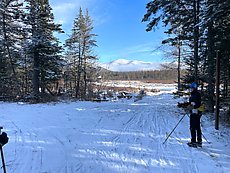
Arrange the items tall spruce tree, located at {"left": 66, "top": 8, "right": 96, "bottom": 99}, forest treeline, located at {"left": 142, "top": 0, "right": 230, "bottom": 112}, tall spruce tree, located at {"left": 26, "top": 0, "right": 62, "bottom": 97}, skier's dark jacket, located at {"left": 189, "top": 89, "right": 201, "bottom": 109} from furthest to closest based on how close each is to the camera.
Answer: tall spruce tree, located at {"left": 66, "top": 8, "right": 96, "bottom": 99}, tall spruce tree, located at {"left": 26, "top": 0, "right": 62, "bottom": 97}, forest treeline, located at {"left": 142, "top": 0, "right": 230, "bottom": 112}, skier's dark jacket, located at {"left": 189, "top": 89, "right": 201, "bottom": 109}

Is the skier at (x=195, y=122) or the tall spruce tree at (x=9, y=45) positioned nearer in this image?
the skier at (x=195, y=122)

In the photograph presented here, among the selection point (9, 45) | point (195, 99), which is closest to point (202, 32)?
point (195, 99)

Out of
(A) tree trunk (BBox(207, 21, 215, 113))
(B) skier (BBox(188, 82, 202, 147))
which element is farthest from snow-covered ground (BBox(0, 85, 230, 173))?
(A) tree trunk (BBox(207, 21, 215, 113))


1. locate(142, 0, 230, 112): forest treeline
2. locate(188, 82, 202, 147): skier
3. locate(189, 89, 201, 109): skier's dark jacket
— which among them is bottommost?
locate(188, 82, 202, 147): skier

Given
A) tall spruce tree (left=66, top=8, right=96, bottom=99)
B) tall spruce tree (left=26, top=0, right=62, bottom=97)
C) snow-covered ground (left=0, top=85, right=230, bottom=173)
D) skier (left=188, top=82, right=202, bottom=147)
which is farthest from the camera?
tall spruce tree (left=66, top=8, right=96, bottom=99)

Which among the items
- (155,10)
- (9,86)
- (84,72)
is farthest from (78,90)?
(155,10)

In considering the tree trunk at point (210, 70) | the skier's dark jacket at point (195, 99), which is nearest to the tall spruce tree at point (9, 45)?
the tree trunk at point (210, 70)

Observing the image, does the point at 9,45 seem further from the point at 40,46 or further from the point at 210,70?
the point at 210,70

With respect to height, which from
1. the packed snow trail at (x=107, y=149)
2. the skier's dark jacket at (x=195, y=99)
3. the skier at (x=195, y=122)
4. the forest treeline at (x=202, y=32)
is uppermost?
the forest treeline at (x=202, y=32)

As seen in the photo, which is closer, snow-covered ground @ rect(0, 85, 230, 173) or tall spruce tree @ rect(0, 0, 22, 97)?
snow-covered ground @ rect(0, 85, 230, 173)

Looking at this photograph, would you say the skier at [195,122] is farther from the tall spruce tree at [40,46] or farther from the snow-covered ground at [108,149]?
the tall spruce tree at [40,46]

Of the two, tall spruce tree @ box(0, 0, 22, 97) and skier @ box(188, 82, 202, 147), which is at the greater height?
tall spruce tree @ box(0, 0, 22, 97)

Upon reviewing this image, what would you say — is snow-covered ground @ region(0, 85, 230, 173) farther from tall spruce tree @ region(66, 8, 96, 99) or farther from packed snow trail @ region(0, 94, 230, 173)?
tall spruce tree @ region(66, 8, 96, 99)

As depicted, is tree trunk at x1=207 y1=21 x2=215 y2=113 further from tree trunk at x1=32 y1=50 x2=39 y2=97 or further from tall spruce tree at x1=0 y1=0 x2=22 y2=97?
tall spruce tree at x1=0 y1=0 x2=22 y2=97
